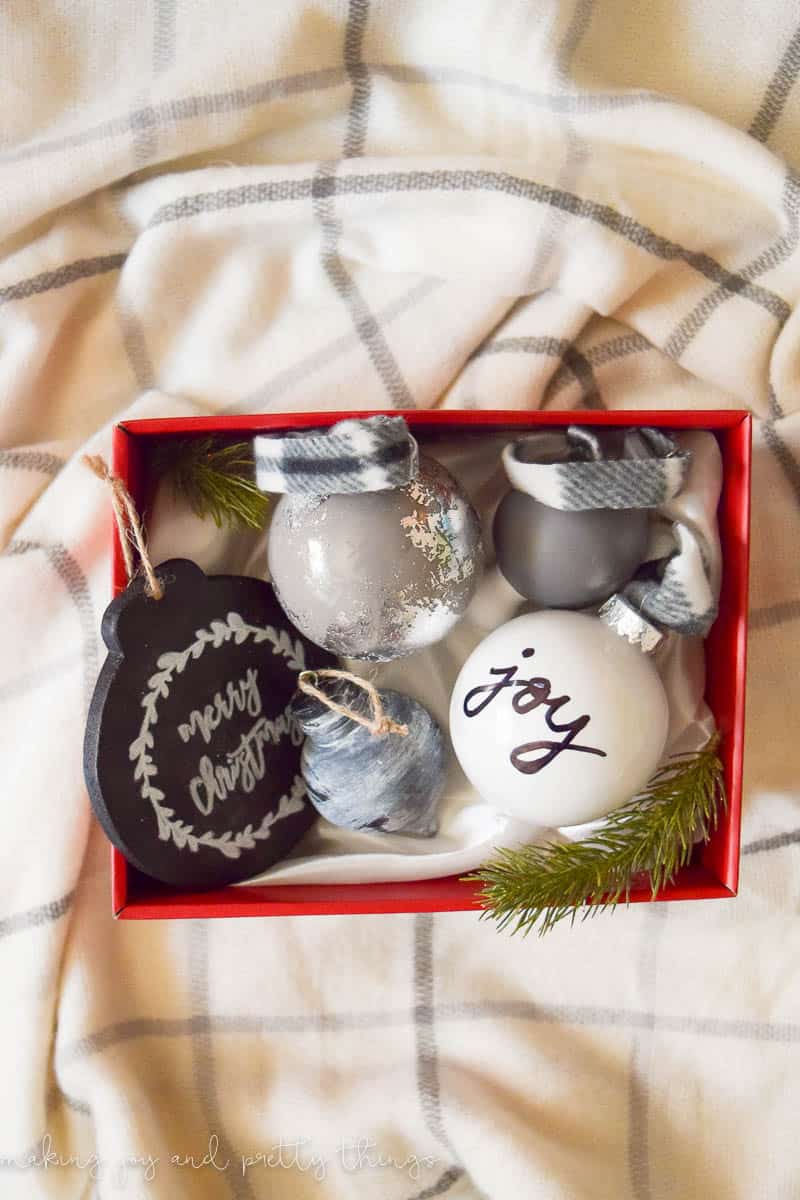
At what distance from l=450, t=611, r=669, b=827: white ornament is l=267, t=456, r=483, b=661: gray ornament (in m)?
0.05

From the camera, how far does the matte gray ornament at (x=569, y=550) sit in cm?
56

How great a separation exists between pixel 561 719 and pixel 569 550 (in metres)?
0.10

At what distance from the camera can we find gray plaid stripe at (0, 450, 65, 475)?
0.71m

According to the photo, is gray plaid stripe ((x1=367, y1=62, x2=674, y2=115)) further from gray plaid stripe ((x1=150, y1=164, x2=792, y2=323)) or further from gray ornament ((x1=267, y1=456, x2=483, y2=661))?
gray ornament ((x1=267, y1=456, x2=483, y2=661))

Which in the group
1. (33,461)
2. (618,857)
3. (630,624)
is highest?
(33,461)

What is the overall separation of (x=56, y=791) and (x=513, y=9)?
0.65 meters

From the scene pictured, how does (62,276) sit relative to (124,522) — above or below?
above

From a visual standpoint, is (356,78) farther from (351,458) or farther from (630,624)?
(630,624)

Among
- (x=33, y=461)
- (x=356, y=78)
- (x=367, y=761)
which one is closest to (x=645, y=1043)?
(x=367, y=761)

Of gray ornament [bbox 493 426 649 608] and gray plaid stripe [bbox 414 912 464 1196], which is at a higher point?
gray ornament [bbox 493 426 649 608]

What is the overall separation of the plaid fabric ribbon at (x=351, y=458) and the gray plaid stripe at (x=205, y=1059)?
38cm

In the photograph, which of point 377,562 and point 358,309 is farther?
point 358,309

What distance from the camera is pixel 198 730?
594mm

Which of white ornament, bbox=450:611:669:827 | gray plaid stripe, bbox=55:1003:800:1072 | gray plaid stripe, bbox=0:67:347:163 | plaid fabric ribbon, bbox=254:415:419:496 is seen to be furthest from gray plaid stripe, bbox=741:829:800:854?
gray plaid stripe, bbox=0:67:347:163
